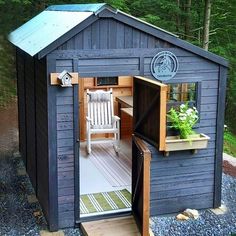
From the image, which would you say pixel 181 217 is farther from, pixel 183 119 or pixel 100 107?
pixel 100 107

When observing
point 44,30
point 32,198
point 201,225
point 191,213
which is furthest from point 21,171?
point 201,225

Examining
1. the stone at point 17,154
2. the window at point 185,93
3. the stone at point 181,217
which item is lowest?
the stone at point 181,217

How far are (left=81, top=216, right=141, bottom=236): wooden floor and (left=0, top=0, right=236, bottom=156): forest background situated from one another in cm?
604

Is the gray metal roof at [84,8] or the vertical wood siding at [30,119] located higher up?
the gray metal roof at [84,8]

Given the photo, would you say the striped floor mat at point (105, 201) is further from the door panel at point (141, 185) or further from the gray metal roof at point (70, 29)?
the gray metal roof at point (70, 29)

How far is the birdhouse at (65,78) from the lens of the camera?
5713 mm

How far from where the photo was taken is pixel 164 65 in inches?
249

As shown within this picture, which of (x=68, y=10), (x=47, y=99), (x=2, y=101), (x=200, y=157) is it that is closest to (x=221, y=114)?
(x=200, y=157)

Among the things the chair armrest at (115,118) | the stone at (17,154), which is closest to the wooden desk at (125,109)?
the chair armrest at (115,118)

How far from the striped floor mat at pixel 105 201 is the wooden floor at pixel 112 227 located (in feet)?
0.81

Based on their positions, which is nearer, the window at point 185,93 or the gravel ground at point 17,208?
the gravel ground at point 17,208

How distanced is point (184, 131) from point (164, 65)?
94 centimetres

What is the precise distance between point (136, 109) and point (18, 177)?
297 cm

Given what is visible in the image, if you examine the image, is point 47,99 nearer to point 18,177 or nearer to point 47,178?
point 47,178
